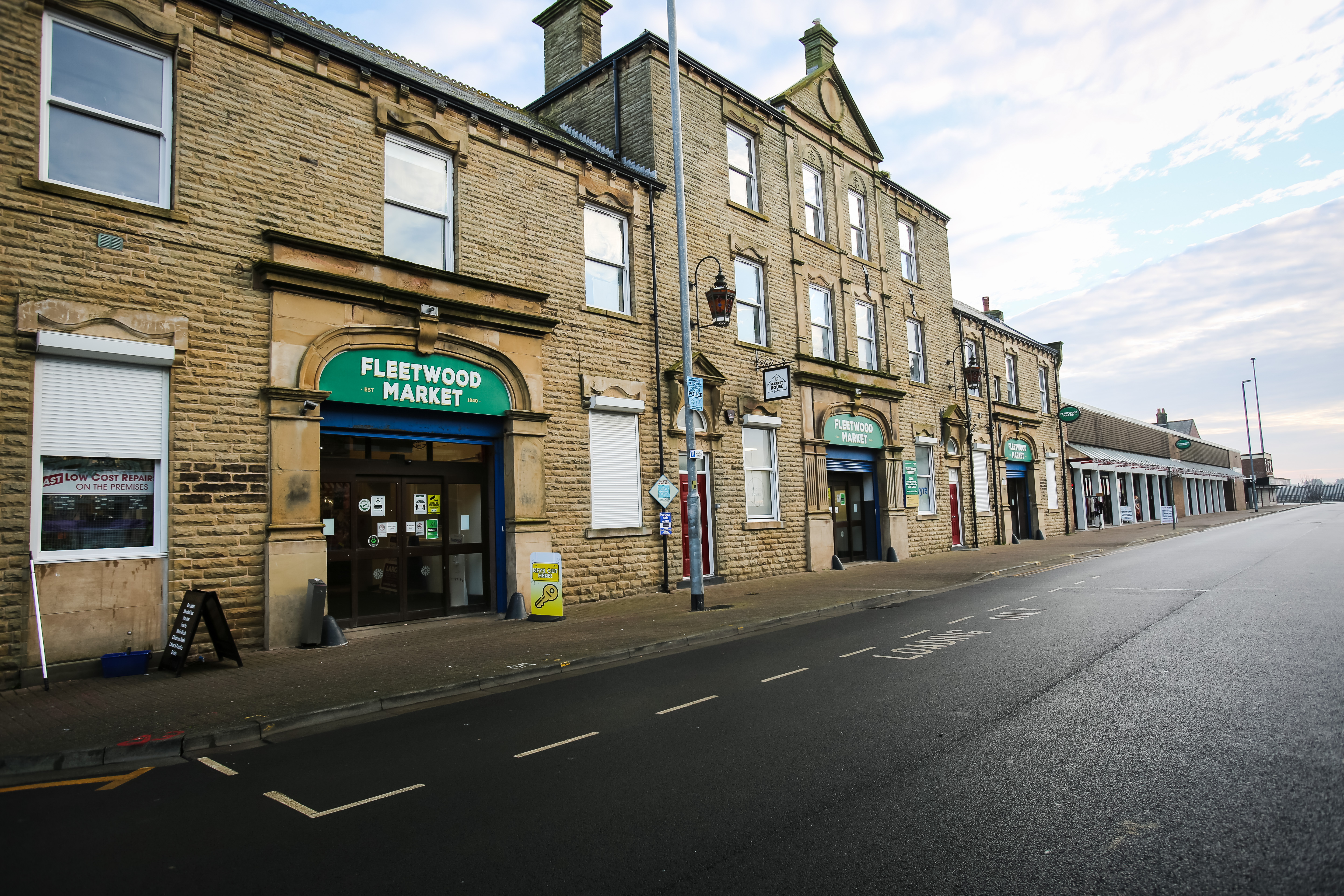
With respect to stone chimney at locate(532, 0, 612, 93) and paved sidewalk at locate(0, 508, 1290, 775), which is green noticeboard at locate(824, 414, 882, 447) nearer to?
paved sidewalk at locate(0, 508, 1290, 775)

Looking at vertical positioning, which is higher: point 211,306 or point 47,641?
point 211,306

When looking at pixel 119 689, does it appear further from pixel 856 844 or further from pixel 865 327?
pixel 865 327

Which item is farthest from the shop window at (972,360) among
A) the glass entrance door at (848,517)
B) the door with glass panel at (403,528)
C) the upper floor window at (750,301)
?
the door with glass panel at (403,528)

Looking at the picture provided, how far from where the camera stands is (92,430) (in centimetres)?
868

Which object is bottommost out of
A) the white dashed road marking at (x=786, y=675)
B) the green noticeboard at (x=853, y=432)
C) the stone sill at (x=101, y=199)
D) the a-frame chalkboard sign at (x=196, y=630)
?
the white dashed road marking at (x=786, y=675)

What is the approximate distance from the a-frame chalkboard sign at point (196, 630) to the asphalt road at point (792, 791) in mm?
2975

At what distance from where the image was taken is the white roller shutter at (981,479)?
2697cm

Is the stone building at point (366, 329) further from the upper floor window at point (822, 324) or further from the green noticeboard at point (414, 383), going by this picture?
the upper floor window at point (822, 324)

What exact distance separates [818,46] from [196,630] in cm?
2183

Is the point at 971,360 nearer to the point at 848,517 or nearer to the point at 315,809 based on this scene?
the point at 848,517

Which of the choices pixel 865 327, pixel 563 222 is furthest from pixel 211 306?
pixel 865 327

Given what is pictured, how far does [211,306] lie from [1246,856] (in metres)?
11.1

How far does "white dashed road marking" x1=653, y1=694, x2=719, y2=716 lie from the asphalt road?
41mm

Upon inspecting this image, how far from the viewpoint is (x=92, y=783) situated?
17.3 feet
